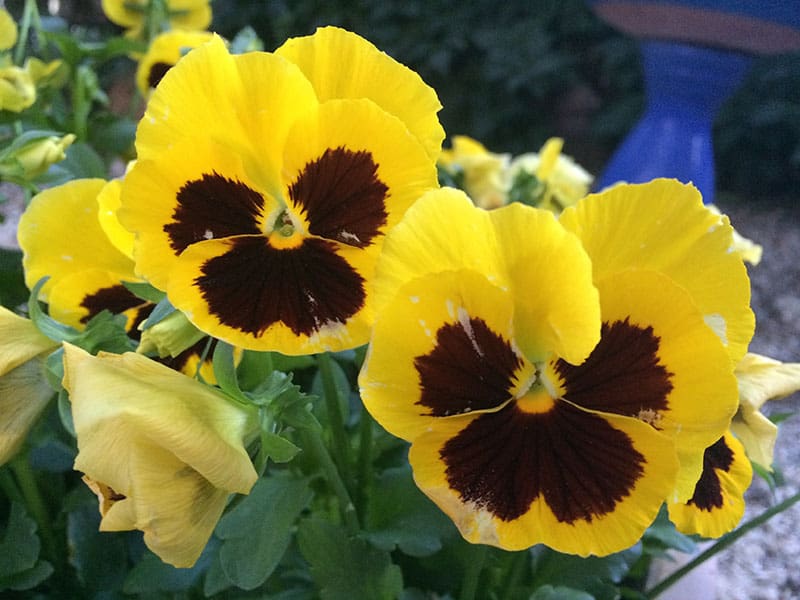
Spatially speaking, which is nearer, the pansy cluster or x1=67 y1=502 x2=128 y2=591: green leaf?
the pansy cluster

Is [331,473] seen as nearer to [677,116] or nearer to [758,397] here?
[758,397]

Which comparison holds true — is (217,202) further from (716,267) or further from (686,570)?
(686,570)

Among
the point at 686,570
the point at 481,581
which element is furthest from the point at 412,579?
the point at 686,570

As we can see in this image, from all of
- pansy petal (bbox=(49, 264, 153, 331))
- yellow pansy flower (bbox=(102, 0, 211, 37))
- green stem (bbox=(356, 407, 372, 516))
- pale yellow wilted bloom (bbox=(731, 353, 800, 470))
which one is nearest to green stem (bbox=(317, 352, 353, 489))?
green stem (bbox=(356, 407, 372, 516))

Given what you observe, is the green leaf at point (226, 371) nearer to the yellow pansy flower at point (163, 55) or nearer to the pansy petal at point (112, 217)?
the pansy petal at point (112, 217)

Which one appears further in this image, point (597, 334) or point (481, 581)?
point (481, 581)

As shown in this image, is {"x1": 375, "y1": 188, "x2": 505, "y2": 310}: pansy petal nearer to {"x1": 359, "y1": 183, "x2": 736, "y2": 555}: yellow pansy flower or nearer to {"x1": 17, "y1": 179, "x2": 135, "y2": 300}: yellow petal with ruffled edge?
{"x1": 359, "y1": 183, "x2": 736, "y2": 555}: yellow pansy flower

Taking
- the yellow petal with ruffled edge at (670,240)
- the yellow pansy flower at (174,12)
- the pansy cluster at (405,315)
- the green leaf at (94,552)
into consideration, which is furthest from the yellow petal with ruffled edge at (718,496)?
the yellow pansy flower at (174,12)
